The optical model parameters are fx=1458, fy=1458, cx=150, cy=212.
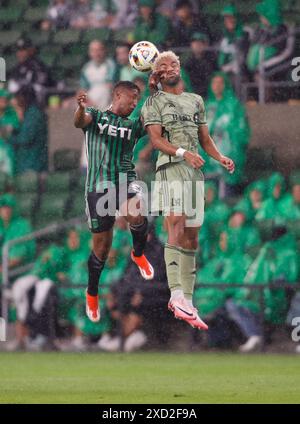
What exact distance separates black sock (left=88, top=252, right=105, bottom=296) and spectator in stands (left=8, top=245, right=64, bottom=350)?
6.42 metres

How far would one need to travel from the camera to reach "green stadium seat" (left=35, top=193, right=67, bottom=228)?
1936 cm

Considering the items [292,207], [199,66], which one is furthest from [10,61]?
[292,207]

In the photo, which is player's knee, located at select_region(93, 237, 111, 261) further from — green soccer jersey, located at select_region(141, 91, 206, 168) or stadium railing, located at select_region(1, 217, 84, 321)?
stadium railing, located at select_region(1, 217, 84, 321)

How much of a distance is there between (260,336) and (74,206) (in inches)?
128

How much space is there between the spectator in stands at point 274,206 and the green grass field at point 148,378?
176 centimetres

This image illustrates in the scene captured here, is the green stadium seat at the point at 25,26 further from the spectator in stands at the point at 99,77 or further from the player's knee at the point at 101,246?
the player's knee at the point at 101,246

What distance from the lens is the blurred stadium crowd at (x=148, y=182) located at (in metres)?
17.8

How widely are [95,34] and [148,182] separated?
309 cm

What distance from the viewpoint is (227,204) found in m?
18.5

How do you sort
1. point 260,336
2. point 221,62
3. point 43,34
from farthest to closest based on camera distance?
point 43,34 < point 221,62 < point 260,336

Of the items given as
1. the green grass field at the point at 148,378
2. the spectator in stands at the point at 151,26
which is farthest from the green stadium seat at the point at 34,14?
the green grass field at the point at 148,378

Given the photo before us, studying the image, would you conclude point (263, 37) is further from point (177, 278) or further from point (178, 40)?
point (177, 278)

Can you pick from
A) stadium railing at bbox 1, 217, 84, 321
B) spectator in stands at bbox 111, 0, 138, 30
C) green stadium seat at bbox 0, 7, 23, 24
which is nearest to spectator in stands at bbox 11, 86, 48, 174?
stadium railing at bbox 1, 217, 84, 321

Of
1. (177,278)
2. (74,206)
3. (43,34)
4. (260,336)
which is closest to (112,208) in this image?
(177,278)
